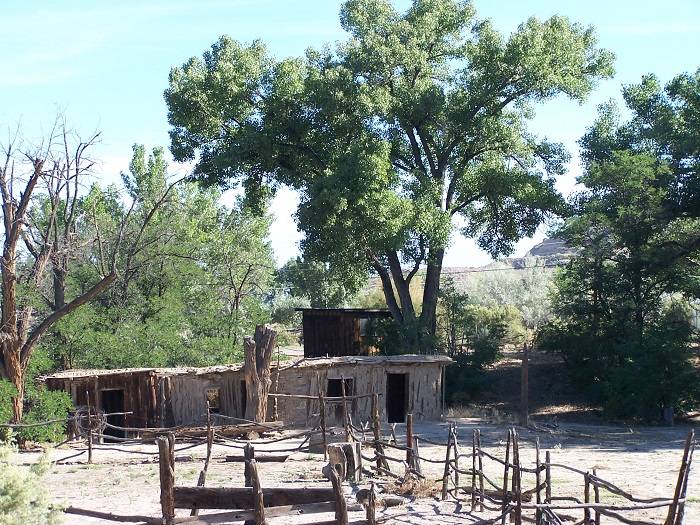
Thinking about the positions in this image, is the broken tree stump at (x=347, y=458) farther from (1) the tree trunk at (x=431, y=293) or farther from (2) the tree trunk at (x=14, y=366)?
(1) the tree trunk at (x=431, y=293)

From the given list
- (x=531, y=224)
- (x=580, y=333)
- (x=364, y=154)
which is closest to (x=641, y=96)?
(x=531, y=224)

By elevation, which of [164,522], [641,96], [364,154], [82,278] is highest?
[641,96]

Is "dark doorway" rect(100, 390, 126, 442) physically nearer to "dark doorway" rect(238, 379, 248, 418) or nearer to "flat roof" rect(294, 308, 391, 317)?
"dark doorway" rect(238, 379, 248, 418)

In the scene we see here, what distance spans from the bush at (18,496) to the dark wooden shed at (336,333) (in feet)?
88.4

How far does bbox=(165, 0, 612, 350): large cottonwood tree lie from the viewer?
30.9 metres

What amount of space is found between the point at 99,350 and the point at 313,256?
7.92 meters

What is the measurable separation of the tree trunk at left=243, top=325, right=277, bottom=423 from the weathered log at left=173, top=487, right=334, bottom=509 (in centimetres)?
1475

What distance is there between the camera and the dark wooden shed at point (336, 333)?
3584cm

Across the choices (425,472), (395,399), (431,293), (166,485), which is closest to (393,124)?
(431,293)

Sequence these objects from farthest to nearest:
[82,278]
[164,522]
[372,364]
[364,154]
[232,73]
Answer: [82,278] → [232,73] → [364,154] → [372,364] → [164,522]

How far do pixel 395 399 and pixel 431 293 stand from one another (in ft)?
16.3

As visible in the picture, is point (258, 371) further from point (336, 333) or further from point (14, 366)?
point (336, 333)

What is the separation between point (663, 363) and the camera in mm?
29359

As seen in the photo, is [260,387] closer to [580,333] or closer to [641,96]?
[580,333]
